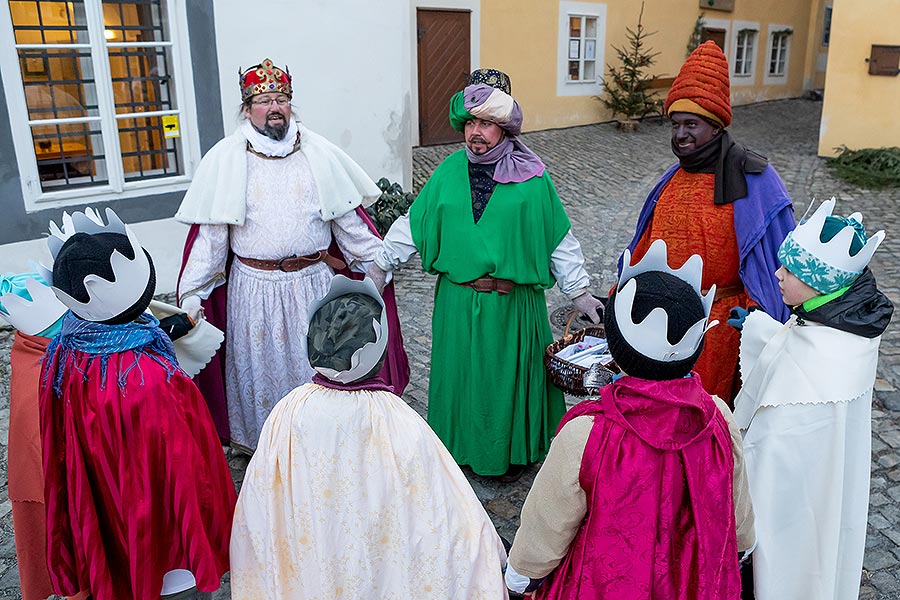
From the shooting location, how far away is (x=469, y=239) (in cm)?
348

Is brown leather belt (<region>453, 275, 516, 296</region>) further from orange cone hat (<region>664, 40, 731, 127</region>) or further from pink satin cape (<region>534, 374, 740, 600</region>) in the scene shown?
pink satin cape (<region>534, 374, 740, 600</region>)

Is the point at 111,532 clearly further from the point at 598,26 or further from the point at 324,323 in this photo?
the point at 598,26

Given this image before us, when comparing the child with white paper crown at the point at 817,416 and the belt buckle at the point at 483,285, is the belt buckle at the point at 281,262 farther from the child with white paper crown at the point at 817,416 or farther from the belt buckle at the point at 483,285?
the child with white paper crown at the point at 817,416

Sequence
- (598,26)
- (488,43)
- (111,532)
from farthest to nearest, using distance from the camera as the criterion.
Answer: (598,26) < (488,43) < (111,532)

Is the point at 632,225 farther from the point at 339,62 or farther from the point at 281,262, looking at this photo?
the point at 281,262

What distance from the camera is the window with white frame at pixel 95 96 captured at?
5980 millimetres

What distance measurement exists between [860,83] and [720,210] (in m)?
10.0

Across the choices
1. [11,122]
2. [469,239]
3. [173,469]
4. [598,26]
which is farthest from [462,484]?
[598,26]

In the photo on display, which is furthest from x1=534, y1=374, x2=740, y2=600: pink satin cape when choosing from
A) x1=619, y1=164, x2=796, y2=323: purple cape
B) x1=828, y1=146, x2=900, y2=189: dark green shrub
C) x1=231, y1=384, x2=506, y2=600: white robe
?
x1=828, y1=146, x2=900, y2=189: dark green shrub

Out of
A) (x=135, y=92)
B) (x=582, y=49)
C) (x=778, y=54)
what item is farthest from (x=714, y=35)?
(x=135, y=92)

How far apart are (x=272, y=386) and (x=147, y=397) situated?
1.53 m

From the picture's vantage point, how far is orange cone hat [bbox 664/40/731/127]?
3.15 meters

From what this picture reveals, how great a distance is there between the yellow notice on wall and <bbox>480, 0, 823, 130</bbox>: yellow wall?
24.0 feet

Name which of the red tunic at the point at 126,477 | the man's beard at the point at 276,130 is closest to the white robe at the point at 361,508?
the red tunic at the point at 126,477
